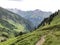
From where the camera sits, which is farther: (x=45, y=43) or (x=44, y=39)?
(x=44, y=39)

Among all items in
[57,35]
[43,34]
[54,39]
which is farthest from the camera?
[43,34]

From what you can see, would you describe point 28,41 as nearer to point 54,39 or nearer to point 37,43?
point 37,43

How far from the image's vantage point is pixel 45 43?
6216 inches

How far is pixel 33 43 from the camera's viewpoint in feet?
562

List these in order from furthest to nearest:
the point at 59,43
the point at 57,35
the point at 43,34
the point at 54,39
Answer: the point at 43,34 < the point at 57,35 < the point at 54,39 < the point at 59,43

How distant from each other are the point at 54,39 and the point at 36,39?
2175 cm

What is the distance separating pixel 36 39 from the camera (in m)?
178

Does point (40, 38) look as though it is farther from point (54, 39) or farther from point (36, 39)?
point (54, 39)

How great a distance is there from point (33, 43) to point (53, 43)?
24933mm

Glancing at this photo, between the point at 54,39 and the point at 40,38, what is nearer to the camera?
the point at 54,39

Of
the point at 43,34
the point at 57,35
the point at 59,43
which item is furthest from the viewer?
the point at 43,34

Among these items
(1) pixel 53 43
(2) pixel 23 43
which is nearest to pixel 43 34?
(2) pixel 23 43

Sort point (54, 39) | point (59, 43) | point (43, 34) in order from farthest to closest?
point (43, 34), point (54, 39), point (59, 43)

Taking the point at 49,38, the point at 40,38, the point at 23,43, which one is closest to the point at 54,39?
the point at 49,38
